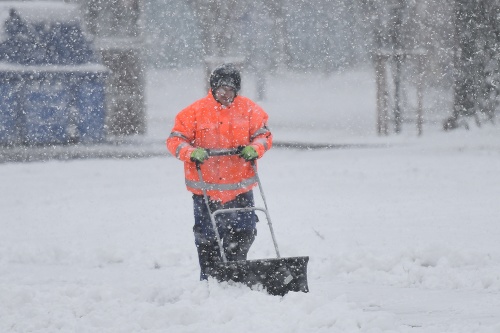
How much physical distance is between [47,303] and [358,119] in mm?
25290

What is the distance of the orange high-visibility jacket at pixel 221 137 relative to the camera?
6570 millimetres

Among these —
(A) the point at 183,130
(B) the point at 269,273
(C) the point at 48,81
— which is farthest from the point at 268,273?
(C) the point at 48,81

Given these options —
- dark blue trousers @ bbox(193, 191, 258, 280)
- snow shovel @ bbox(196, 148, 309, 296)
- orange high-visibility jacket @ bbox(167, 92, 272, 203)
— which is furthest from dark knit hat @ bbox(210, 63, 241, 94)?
snow shovel @ bbox(196, 148, 309, 296)

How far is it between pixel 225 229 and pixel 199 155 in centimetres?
69

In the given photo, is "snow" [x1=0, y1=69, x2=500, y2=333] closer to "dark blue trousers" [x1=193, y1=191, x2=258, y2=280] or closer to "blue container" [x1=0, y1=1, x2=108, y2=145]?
"dark blue trousers" [x1=193, y1=191, x2=258, y2=280]

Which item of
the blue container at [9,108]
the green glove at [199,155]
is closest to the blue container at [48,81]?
the blue container at [9,108]

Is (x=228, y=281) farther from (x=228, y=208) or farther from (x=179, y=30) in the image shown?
(x=179, y=30)

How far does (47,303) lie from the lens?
628 centimetres

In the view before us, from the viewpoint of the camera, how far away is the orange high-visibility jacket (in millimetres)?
6570

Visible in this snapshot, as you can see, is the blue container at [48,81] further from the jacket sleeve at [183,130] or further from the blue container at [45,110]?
the jacket sleeve at [183,130]

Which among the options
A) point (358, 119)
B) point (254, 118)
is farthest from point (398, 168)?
point (358, 119)

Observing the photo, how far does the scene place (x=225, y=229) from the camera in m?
6.75

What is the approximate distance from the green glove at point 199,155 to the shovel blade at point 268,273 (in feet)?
2.24

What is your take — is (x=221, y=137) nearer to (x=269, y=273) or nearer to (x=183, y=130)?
(x=183, y=130)
